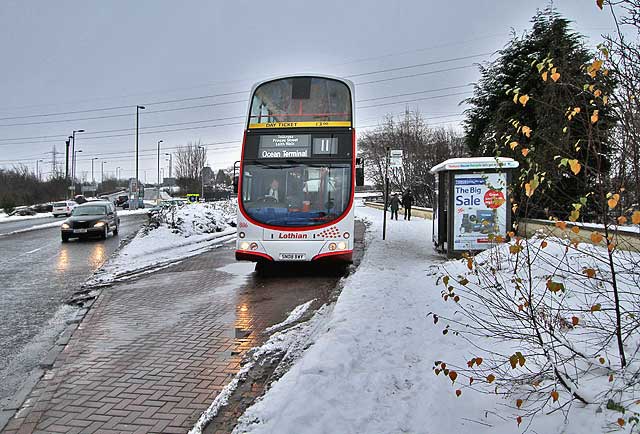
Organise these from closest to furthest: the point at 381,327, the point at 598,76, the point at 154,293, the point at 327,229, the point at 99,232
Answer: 1. the point at 598,76
2. the point at 381,327
3. the point at 154,293
4. the point at 327,229
5. the point at 99,232

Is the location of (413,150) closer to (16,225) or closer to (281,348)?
(16,225)

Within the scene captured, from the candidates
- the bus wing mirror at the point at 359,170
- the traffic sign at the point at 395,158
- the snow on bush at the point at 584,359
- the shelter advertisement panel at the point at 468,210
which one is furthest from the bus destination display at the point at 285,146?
the snow on bush at the point at 584,359

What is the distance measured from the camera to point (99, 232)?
21.8m

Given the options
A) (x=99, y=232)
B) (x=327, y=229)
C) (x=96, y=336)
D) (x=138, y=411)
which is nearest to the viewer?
(x=138, y=411)

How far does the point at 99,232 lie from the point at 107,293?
41.7 feet

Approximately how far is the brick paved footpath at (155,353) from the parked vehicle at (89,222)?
Answer: 11483 mm

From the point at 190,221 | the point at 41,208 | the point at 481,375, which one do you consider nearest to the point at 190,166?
the point at 41,208

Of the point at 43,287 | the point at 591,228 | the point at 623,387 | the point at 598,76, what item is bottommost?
the point at 43,287

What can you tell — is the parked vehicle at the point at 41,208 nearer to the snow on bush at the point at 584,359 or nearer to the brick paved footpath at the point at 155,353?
the brick paved footpath at the point at 155,353

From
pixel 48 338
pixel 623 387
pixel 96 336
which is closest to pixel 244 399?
pixel 623 387

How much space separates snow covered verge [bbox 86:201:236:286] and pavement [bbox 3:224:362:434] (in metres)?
2.01

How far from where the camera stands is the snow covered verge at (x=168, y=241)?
13467mm

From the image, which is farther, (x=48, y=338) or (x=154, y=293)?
(x=154, y=293)

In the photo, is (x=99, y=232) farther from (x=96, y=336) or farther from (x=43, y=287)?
(x=96, y=336)
